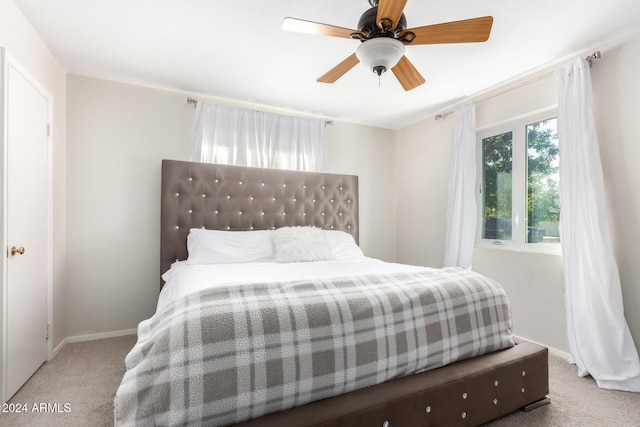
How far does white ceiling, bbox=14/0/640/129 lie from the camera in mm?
1873

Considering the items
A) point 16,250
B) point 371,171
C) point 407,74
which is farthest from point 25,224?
point 371,171

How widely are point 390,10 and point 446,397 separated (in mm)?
1783

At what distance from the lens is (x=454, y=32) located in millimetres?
1531

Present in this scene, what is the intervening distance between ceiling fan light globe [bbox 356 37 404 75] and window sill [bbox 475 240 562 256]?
7.12ft

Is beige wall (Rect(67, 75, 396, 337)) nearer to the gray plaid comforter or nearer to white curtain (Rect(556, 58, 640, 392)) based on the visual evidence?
the gray plaid comforter

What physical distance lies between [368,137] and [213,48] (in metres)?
2.34

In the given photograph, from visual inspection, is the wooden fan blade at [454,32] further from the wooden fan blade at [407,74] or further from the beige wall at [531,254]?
the beige wall at [531,254]

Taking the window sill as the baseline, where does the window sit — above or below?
above

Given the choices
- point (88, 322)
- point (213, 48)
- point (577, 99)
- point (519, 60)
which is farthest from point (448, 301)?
point (88, 322)

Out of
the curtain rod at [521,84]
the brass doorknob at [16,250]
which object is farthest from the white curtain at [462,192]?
the brass doorknob at [16,250]

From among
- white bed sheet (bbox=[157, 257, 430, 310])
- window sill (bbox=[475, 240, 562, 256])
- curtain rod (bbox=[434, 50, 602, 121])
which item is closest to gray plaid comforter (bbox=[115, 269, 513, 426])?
white bed sheet (bbox=[157, 257, 430, 310])

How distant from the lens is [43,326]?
7.50 ft

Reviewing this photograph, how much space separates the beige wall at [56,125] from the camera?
79.0 inches

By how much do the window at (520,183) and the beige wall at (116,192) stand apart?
3131 millimetres
